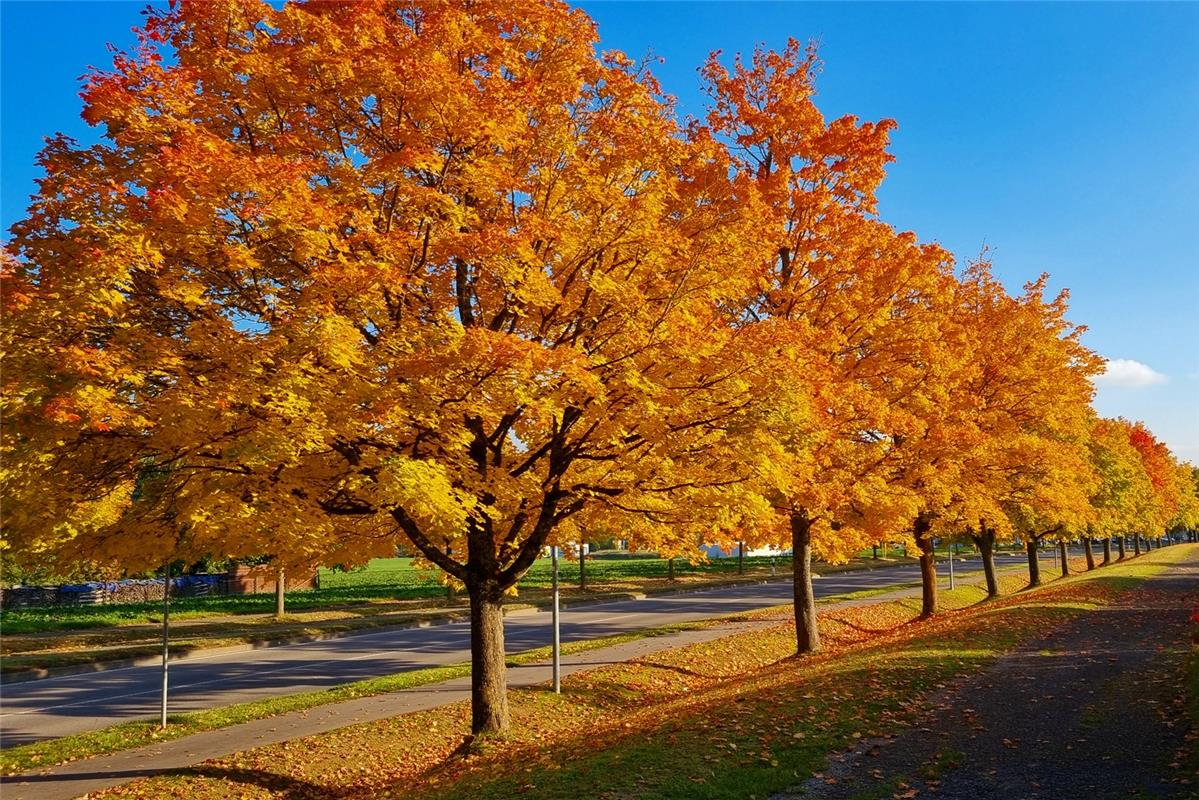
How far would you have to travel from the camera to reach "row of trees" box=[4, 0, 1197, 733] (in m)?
7.43

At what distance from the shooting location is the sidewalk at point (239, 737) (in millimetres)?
10125

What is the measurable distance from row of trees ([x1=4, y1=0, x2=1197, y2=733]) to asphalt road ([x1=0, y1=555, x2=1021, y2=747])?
708 centimetres

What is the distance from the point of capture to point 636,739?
919 centimetres

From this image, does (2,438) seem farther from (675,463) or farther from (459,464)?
(675,463)

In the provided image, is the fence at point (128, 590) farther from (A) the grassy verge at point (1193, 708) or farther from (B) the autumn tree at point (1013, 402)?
(A) the grassy verge at point (1193, 708)

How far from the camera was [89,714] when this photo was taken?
1431 centimetres

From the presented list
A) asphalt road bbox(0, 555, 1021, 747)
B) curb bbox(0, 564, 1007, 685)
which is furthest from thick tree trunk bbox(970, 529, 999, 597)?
curb bbox(0, 564, 1007, 685)

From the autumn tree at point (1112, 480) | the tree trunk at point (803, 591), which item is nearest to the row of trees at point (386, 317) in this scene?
the tree trunk at point (803, 591)

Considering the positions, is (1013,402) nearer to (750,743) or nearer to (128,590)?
(750,743)

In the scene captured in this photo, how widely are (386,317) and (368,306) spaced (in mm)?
693

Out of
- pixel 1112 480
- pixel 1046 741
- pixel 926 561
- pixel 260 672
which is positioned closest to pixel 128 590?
pixel 260 672

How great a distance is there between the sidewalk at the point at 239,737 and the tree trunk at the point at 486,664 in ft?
10.5

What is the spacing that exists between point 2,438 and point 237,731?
756 cm

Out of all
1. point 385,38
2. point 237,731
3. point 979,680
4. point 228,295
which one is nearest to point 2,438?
point 228,295
